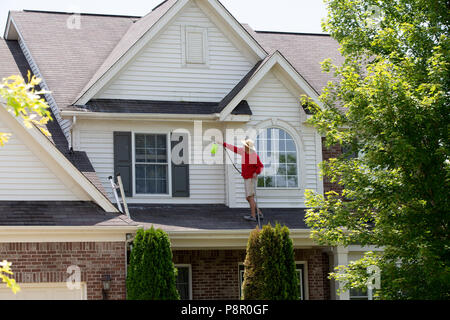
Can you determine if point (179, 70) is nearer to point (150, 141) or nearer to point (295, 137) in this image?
point (150, 141)

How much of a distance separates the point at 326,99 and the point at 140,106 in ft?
18.1

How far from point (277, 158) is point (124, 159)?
12.1ft

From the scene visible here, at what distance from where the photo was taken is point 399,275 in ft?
45.3

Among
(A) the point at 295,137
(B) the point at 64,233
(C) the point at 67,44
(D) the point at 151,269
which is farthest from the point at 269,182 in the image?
(C) the point at 67,44

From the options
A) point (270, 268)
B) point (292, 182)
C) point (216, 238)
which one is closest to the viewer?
point (270, 268)

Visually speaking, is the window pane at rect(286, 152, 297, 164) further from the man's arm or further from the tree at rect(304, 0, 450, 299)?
the tree at rect(304, 0, 450, 299)

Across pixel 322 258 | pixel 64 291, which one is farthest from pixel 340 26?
pixel 64 291

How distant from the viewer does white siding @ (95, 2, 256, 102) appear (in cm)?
1984

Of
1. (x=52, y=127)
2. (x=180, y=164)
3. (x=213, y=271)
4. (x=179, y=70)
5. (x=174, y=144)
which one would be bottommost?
(x=213, y=271)

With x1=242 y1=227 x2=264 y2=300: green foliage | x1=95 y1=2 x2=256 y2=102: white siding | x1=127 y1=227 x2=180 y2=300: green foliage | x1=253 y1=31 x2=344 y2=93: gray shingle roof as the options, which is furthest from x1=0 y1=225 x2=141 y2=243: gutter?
x1=253 y1=31 x2=344 y2=93: gray shingle roof

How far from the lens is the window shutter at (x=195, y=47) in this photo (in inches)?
800

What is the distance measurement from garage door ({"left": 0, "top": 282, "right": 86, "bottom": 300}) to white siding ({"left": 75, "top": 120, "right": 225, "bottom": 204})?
2919 millimetres

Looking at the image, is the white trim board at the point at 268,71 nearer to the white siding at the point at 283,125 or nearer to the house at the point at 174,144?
the house at the point at 174,144

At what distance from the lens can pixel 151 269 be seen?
51.5 feet
